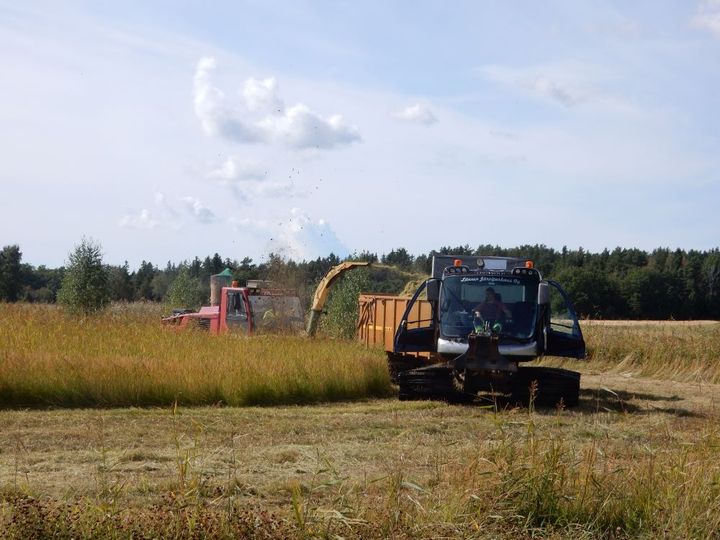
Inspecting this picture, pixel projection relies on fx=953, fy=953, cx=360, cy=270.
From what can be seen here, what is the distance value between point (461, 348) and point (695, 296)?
6009cm

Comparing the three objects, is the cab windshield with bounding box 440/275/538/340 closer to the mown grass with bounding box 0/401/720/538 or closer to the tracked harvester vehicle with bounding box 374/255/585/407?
the tracked harvester vehicle with bounding box 374/255/585/407

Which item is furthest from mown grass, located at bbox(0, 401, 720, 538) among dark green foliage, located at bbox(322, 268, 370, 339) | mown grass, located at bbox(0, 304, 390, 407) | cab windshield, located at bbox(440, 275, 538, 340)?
dark green foliage, located at bbox(322, 268, 370, 339)

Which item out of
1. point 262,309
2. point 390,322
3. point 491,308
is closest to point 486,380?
point 491,308

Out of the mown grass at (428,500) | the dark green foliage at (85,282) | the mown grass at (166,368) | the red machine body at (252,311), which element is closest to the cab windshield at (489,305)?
the mown grass at (166,368)

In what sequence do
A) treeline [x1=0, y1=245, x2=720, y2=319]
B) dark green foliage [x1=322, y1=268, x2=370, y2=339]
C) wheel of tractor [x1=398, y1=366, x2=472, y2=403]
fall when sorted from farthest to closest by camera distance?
1. treeline [x1=0, y1=245, x2=720, y2=319]
2. dark green foliage [x1=322, y1=268, x2=370, y2=339]
3. wheel of tractor [x1=398, y1=366, x2=472, y2=403]

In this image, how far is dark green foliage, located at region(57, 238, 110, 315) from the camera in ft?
127

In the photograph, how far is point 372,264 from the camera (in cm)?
2302

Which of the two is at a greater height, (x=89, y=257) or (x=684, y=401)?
(x=89, y=257)

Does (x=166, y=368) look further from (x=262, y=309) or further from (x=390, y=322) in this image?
(x=262, y=309)

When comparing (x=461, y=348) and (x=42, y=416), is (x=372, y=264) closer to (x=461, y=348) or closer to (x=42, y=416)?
(x=461, y=348)

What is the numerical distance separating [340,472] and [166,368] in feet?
22.4

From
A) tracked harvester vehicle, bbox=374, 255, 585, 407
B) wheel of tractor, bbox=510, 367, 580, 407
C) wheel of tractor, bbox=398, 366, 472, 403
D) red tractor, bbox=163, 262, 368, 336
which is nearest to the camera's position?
tracked harvester vehicle, bbox=374, 255, 585, 407

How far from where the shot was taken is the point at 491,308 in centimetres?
1526

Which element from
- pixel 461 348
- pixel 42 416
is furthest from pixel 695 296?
pixel 42 416
